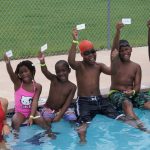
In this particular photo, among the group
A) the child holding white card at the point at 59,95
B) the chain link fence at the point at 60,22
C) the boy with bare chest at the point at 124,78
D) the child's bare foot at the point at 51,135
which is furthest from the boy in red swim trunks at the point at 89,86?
the chain link fence at the point at 60,22

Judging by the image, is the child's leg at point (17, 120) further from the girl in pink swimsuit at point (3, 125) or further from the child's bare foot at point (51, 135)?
the girl in pink swimsuit at point (3, 125)

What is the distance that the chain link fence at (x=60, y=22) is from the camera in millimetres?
11539

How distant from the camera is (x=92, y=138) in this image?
5820 millimetres

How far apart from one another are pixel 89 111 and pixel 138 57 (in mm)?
3854

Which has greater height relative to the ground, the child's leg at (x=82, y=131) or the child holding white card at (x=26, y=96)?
the child holding white card at (x=26, y=96)

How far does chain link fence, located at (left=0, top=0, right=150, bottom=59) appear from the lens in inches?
454

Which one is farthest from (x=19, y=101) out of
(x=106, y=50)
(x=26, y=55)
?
(x=106, y=50)

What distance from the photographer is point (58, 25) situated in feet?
48.1

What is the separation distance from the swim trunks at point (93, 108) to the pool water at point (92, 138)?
0.35ft

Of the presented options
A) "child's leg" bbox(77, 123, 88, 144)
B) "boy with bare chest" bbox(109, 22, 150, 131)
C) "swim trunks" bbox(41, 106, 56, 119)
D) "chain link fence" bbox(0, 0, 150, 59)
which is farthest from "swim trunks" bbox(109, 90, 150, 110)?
"chain link fence" bbox(0, 0, 150, 59)

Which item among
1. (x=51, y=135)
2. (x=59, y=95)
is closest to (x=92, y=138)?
(x=51, y=135)

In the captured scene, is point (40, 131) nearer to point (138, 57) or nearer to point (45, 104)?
point (45, 104)

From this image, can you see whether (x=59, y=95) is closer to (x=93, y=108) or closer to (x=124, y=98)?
(x=93, y=108)

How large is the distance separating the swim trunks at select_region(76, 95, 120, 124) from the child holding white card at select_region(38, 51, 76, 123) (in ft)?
0.47
